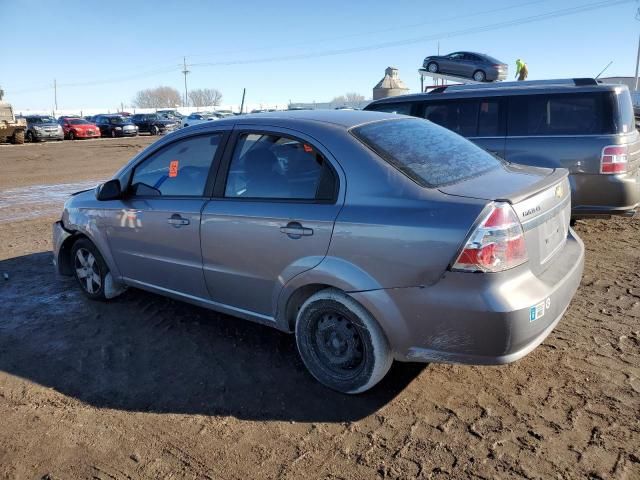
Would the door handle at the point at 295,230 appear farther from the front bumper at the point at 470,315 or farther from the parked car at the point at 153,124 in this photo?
the parked car at the point at 153,124

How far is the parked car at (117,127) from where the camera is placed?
36.8 meters

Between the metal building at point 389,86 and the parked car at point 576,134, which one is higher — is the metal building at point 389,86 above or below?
above

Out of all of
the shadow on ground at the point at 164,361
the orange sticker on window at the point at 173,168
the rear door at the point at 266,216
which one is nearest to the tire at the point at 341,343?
the shadow on ground at the point at 164,361

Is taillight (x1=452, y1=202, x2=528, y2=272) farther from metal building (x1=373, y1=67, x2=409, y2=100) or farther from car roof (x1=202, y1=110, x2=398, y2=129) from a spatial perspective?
metal building (x1=373, y1=67, x2=409, y2=100)

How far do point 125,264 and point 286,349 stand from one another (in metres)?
1.63

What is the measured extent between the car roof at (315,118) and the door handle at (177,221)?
75cm

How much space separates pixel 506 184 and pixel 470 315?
880 millimetres

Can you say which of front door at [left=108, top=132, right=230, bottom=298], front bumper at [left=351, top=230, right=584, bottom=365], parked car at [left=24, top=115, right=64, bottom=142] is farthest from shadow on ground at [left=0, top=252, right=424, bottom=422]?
parked car at [left=24, top=115, right=64, bottom=142]

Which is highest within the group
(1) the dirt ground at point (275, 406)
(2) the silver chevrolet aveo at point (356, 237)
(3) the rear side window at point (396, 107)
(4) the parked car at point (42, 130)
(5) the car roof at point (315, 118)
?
(4) the parked car at point (42, 130)

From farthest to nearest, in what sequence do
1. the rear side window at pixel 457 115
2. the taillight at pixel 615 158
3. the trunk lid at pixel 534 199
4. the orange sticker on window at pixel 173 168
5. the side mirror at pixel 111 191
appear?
the rear side window at pixel 457 115 < the taillight at pixel 615 158 < the side mirror at pixel 111 191 < the orange sticker on window at pixel 173 168 < the trunk lid at pixel 534 199

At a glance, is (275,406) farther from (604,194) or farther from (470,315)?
(604,194)

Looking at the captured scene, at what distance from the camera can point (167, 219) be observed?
3.93 m

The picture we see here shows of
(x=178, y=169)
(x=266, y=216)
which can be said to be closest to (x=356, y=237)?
(x=266, y=216)

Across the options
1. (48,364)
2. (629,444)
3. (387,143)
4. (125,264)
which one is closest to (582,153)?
(387,143)
